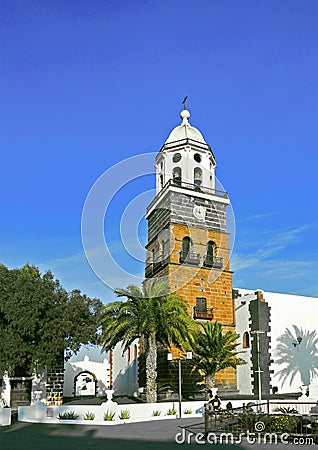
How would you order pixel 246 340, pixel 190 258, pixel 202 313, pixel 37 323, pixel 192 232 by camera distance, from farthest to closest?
pixel 192 232
pixel 246 340
pixel 190 258
pixel 202 313
pixel 37 323

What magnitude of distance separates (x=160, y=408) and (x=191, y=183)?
1513 centimetres

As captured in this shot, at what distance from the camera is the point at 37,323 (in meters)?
24.5

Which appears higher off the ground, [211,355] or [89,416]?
[211,355]

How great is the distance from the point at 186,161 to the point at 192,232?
4599 millimetres

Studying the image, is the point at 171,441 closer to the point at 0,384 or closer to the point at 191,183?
the point at 0,384

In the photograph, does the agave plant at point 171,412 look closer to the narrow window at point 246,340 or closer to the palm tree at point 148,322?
the palm tree at point 148,322

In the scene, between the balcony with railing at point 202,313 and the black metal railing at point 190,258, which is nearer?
the balcony with railing at point 202,313

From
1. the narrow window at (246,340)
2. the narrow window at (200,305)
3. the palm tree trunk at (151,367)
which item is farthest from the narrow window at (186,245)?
the palm tree trunk at (151,367)

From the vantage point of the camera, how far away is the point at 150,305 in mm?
25406

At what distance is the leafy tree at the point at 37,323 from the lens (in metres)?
24.2

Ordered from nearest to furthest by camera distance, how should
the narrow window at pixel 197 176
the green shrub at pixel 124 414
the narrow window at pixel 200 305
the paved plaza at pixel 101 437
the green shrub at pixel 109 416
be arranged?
the paved plaza at pixel 101 437
the green shrub at pixel 109 416
the green shrub at pixel 124 414
the narrow window at pixel 200 305
the narrow window at pixel 197 176

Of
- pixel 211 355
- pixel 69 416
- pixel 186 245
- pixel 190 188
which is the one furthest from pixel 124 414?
pixel 190 188

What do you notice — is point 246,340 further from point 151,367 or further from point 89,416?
point 89,416

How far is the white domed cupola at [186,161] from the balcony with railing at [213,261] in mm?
4607
